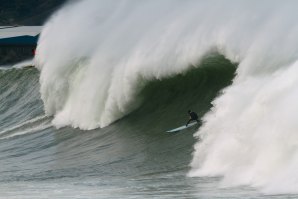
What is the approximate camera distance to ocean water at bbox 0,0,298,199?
1385 cm

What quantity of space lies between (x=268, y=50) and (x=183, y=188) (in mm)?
5507

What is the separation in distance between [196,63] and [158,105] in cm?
150

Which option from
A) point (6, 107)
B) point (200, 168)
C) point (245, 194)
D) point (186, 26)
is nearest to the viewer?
point (245, 194)

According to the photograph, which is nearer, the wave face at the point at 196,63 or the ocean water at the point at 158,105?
the wave face at the point at 196,63

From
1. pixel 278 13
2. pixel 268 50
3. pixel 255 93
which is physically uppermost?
pixel 278 13

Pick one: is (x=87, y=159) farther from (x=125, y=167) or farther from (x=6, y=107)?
(x=6, y=107)

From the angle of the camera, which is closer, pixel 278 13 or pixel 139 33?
pixel 278 13

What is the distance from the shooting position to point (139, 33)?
2534cm

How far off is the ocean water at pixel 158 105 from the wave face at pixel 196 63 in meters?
0.04

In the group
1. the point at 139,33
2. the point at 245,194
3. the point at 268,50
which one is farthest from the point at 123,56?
the point at 245,194

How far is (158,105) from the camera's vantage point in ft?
73.9

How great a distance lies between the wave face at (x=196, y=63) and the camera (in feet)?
45.0

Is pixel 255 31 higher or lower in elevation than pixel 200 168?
higher

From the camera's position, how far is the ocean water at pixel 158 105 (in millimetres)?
13852
